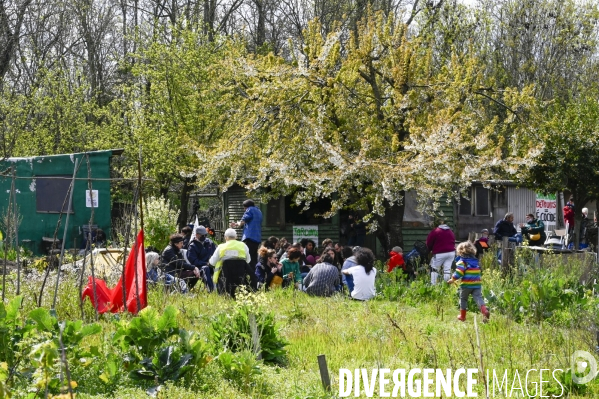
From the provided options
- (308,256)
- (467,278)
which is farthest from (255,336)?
(308,256)

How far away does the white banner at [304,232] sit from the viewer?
20.3 meters

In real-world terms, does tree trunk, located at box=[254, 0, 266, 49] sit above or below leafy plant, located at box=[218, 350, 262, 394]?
above

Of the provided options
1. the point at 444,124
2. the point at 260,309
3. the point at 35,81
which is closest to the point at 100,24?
the point at 35,81

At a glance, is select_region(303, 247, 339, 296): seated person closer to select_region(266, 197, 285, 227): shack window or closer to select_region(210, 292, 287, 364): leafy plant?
select_region(210, 292, 287, 364): leafy plant

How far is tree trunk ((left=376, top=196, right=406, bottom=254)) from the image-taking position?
1666cm

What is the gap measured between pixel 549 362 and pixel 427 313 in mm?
3431

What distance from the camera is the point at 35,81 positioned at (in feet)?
93.2

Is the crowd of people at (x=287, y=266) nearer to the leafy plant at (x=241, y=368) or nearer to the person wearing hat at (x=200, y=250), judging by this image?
the person wearing hat at (x=200, y=250)

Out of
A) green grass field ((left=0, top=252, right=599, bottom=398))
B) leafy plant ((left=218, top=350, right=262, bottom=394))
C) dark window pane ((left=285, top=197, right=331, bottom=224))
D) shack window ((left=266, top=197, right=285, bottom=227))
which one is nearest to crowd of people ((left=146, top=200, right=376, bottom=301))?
green grass field ((left=0, top=252, right=599, bottom=398))

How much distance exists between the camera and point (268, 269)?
1306 cm

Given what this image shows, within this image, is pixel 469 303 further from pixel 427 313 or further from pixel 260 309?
pixel 260 309

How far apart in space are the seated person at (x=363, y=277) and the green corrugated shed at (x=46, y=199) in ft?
30.1

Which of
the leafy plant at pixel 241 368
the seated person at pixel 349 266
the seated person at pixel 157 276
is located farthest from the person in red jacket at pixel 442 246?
the leafy plant at pixel 241 368

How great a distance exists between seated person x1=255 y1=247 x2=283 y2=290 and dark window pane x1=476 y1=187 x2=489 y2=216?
43.0 ft
